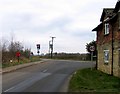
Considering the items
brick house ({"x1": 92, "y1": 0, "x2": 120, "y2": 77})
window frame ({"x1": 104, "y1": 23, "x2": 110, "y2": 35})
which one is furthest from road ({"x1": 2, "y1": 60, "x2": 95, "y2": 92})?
window frame ({"x1": 104, "y1": 23, "x2": 110, "y2": 35})

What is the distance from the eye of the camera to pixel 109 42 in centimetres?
3041

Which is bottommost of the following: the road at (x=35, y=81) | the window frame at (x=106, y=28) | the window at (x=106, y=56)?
the road at (x=35, y=81)

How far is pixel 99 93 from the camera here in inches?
632

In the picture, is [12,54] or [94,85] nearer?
[94,85]

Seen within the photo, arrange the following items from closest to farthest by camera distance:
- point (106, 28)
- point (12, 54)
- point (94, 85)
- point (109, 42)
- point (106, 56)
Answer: point (94, 85)
point (109, 42)
point (106, 56)
point (106, 28)
point (12, 54)

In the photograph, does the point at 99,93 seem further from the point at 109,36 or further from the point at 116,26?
the point at 109,36

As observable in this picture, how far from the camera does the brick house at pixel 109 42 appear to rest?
27.1 m

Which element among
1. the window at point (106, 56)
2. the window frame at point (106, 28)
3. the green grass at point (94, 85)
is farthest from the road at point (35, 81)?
the window frame at point (106, 28)

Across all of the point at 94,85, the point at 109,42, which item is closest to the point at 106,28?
the point at 109,42

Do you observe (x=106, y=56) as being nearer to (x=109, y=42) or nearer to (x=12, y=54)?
(x=109, y=42)

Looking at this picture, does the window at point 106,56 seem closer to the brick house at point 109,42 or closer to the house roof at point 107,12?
the brick house at point 109,42

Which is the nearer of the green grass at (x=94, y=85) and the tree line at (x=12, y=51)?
the green grass at (x=94, y=85)

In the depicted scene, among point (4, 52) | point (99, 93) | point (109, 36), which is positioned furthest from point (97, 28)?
point (99, 93)

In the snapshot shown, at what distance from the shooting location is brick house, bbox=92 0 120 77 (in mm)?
27055
